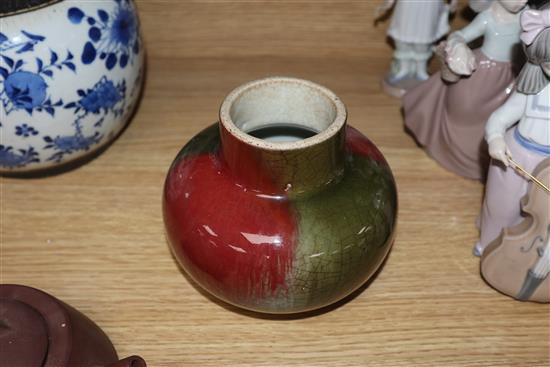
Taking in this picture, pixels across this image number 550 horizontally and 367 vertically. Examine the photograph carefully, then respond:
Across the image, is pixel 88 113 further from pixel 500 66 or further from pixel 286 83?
pixel 500 66

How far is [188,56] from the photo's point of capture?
1.02 metres

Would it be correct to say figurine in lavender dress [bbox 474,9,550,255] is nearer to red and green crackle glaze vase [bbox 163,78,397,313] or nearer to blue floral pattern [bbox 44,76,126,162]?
red and green crackle glaze vase [bbox 163,78,397,313]

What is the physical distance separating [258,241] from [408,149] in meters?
0.38

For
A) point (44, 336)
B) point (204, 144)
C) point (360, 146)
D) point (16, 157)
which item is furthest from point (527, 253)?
point (16, 157)

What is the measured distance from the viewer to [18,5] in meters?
0.70

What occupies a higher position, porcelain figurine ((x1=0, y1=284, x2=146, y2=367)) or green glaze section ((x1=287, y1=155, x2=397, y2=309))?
green glaze section ((x1=287, y1=155, x2=397, y2=309))

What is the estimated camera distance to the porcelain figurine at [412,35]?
0.88m

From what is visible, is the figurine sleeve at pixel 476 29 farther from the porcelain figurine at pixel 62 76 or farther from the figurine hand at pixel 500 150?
the porcelain figurine at pixel 62 76

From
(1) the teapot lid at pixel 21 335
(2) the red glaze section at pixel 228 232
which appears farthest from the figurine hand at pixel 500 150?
(1) the teapot lid at pixel 21 335

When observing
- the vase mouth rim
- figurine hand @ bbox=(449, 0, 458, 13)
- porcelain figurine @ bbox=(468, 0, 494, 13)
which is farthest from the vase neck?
figurine hand @ bbox=(449, 0, 458, 13)

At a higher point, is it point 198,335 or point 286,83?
point 286,83

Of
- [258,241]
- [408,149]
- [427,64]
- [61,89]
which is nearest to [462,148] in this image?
[408,149]

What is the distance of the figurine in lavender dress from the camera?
1.97 ft

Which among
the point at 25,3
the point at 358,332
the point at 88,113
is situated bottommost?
the point at 358,332
